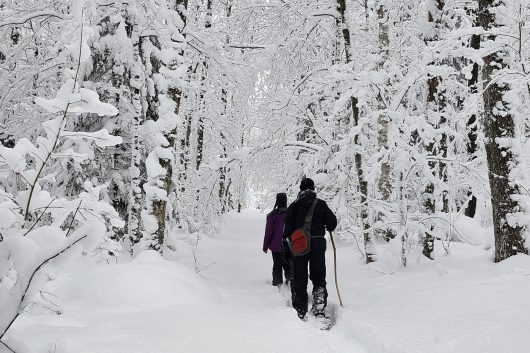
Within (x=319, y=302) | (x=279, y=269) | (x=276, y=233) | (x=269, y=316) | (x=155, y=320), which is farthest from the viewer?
(x=276, y=233)

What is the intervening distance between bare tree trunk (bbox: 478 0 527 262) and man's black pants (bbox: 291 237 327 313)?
2.40m

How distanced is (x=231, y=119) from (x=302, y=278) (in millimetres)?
13791

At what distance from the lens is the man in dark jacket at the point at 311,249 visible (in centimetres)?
662

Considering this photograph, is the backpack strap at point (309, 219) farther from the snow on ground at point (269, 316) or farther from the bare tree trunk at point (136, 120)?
the bare tree trunk at point (136, 120)

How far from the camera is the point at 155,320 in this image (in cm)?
439

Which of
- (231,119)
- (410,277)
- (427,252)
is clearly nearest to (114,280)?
(410,277)

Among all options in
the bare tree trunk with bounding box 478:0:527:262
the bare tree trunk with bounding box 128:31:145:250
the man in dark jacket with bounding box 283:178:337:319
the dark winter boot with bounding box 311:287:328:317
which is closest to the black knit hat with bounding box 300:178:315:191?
the man in dark jacket with bounding box 283:178:337:319

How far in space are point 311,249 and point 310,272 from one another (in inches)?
13.4

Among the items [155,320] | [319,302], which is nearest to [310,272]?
[319,302]

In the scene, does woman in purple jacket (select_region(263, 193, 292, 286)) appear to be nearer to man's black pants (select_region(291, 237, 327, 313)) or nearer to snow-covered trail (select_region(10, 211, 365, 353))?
snow-covered trail (select_region(10, 211, 365, 353))

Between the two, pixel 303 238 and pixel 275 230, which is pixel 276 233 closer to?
pixel 275 230

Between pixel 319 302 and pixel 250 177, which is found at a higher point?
pixel 250 177

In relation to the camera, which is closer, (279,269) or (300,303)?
(300,303)

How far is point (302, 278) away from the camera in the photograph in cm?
675
